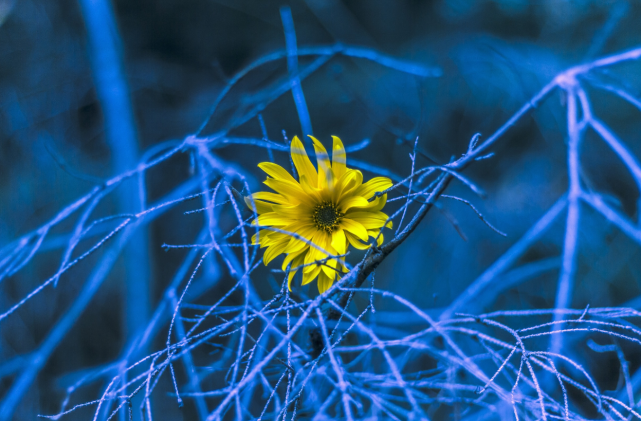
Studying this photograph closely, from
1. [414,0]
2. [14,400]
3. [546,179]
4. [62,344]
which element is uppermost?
[414,0]


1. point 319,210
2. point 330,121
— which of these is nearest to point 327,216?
point 319,210

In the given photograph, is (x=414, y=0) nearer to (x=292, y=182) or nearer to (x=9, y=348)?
(x=292, y=182)

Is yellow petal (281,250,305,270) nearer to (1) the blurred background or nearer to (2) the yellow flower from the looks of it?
(2) the yellow flower

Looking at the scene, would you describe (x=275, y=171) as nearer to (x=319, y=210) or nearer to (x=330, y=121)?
(x=319, y=210)

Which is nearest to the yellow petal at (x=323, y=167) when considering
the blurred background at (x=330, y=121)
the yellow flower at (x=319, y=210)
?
the yellow flower at (x=319, y=210)

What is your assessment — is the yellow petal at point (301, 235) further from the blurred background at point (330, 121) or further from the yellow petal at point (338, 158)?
the blurred background at point (330, 121)

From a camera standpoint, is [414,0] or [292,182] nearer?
[292,182]

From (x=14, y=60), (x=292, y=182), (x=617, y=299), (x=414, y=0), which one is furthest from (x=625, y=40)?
(x=14, y=60)
